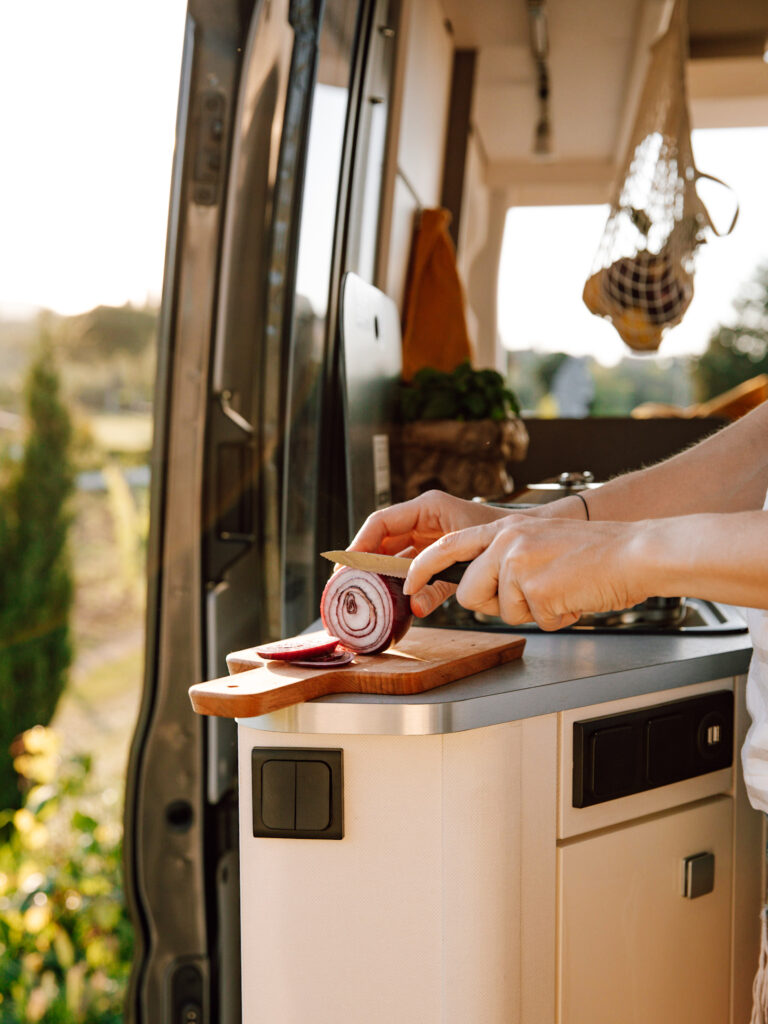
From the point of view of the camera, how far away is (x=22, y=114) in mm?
3127

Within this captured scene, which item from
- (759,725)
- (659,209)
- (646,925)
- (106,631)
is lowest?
(106,631)

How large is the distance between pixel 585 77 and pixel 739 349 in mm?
2159

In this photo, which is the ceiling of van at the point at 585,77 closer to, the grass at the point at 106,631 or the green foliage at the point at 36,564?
the green foliage at the point at 36,564

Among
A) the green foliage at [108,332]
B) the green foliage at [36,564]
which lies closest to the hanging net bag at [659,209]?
the green foliage at [36,564]

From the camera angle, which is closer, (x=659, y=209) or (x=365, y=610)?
(x=365, y=610)

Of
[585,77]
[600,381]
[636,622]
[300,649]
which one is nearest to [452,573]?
[300,649]

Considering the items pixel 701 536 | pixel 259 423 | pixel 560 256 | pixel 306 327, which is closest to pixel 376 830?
pixel 701 536

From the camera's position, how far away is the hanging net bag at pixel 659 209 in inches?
82.4

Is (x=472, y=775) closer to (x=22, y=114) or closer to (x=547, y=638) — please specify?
(x=547, y=638)

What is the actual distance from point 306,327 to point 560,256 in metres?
1.96

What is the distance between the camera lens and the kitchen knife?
36.0 inches

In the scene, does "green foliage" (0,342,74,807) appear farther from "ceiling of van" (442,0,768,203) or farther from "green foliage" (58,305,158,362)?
"ceiling of van" (442,0,768,203)

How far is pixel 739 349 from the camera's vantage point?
4.77 meters

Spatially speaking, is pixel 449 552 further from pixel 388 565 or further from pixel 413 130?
pixel 413 130
